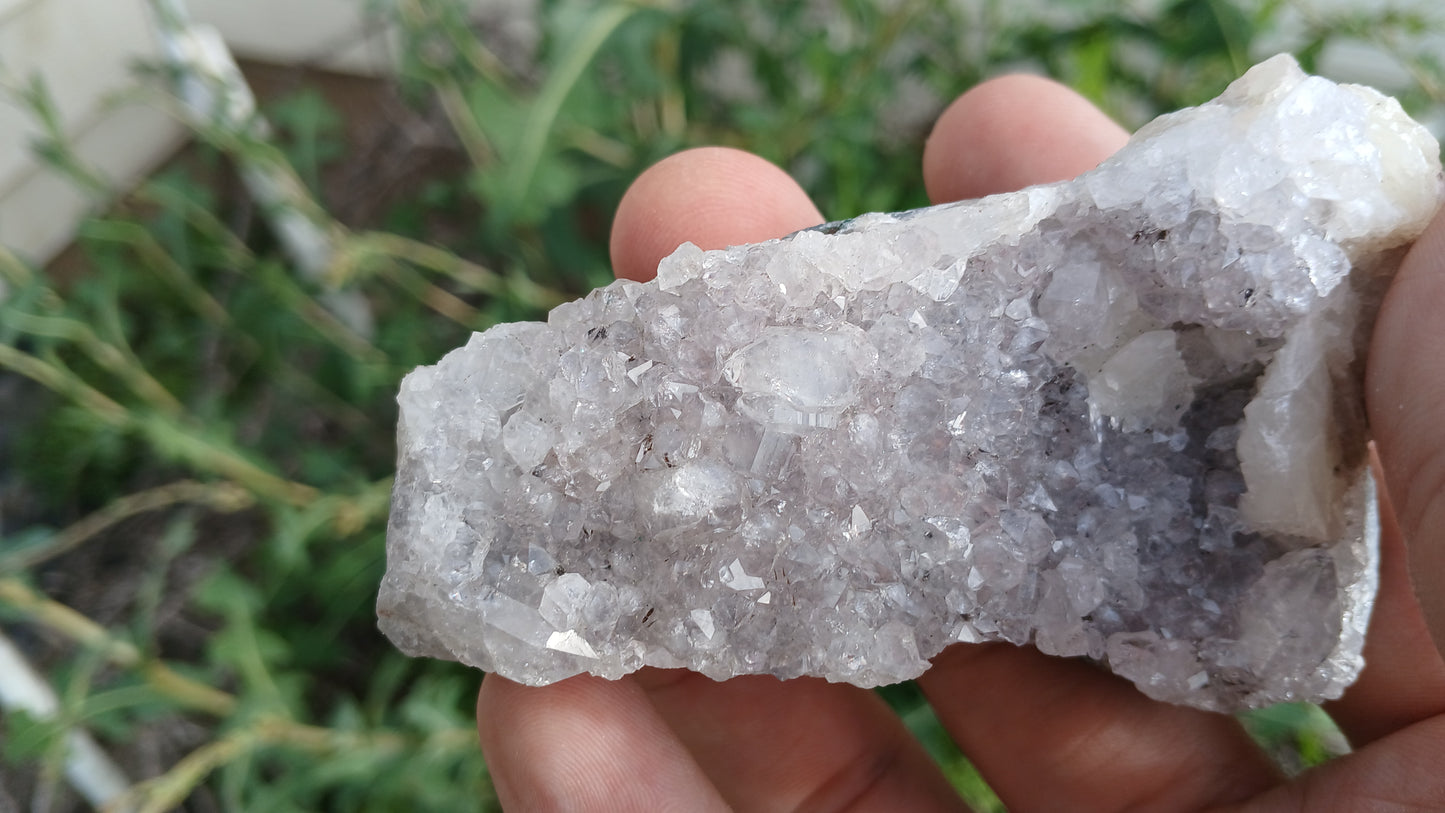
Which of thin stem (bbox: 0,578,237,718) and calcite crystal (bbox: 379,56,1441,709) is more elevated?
calcite crystal (bbox: 379,56,1441,709)

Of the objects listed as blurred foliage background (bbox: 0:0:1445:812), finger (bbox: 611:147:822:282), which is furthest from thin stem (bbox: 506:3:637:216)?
finger (bbox: 611:147:822:282)

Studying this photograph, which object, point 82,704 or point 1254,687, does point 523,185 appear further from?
point 1254,687

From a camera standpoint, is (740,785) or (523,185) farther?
(523,185)

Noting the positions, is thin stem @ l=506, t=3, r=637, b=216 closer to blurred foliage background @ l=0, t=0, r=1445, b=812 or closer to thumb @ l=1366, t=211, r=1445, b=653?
blurred foliage background @ l=0, t=0, r=1445, b=812

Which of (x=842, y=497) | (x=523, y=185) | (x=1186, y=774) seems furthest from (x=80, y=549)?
(x=1186, y=774)

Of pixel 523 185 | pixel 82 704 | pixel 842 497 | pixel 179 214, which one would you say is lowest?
pixel 82 704

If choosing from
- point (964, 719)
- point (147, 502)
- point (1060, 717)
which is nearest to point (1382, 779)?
point (1060, 717)
